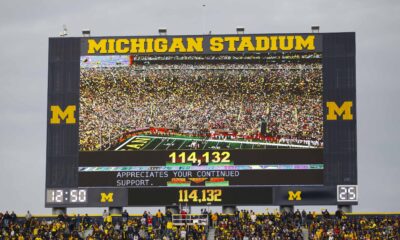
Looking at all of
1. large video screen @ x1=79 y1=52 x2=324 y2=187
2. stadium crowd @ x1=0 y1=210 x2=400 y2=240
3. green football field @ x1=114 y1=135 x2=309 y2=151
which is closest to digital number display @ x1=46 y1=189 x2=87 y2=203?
large video screen @ x1=79 y1=52 x2=324 y2=187

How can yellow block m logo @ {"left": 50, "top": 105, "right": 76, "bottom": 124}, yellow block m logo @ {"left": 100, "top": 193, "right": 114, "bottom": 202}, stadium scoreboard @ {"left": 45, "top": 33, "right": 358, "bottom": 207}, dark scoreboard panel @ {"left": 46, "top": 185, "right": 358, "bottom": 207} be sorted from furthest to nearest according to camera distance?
yellow block m logo @ {"left": 50, "top": 105, "right": 76, "bottom": 124}, yellow block m logo @ {"left": 100, "top": 193, "right": 114, "bottom": 202}, stadium scoreboard @ {"left": 45, "top": 33, "right": 358, "bottom": 207}, dark scoreboard panel @ {"left": 46, "top": 185, "right": 358, "bottom": 207}

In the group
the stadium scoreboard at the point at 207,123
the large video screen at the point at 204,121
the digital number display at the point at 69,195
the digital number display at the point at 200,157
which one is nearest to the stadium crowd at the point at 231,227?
the digital number display at the point at 69,195

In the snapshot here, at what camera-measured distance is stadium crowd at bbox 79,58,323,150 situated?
152ft

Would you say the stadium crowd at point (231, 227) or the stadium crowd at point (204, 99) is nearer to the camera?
the stadium crowd at point (204, 99)

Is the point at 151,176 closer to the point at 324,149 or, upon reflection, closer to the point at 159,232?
the point at 159,232

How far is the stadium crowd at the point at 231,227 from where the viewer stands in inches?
1847

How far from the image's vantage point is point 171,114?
46.8 meters

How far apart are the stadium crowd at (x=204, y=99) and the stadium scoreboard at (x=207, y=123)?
0.14 feet

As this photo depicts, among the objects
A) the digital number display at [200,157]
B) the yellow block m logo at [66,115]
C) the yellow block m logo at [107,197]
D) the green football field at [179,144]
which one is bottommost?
the yellow block m logo at [107,197]

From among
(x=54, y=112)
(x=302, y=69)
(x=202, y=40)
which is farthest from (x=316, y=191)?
(x=54, y=112)

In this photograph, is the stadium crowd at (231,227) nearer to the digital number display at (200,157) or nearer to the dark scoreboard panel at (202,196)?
the dark scoreboard panel at (202,196)

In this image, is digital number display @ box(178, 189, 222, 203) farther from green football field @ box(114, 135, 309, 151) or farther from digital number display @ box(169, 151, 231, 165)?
green football field @ box(114, 135, 309, 151)

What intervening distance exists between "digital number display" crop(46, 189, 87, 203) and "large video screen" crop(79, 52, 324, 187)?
45 centimetres

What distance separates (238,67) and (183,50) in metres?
2.48
